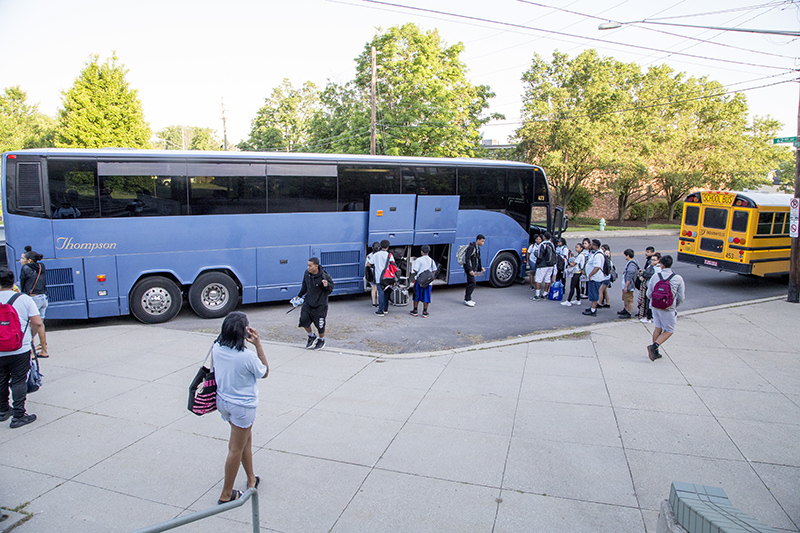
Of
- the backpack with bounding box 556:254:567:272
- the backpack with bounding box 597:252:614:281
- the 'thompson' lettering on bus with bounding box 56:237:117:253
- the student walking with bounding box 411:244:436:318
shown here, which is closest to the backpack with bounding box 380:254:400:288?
the student walking with bounding box 411:244:436:318

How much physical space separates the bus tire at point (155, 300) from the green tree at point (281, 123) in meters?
31.0

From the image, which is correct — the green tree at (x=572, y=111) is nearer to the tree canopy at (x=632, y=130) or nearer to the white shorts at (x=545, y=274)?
the tree canopy at (x=632, y=130)

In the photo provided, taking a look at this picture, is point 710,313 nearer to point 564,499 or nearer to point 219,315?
point 564,499

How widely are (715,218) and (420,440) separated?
14143 mm

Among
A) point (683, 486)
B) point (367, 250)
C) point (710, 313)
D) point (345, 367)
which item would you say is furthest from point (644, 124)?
point (683, 486)

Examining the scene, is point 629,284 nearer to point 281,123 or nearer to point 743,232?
point 743,232

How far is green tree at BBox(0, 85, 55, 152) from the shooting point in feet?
115

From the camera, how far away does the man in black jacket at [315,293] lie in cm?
805

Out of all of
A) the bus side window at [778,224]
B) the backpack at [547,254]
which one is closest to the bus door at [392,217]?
the backpack at [547,254]

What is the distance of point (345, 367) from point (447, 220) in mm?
6613

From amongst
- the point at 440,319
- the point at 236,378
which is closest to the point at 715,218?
the point at 440,319

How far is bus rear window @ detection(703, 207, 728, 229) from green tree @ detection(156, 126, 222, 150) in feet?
222

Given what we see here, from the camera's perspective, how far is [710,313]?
11.7 m

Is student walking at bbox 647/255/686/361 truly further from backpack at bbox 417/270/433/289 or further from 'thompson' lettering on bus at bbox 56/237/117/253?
'thompson' lettering on bus at bbox 56/237/117/253
